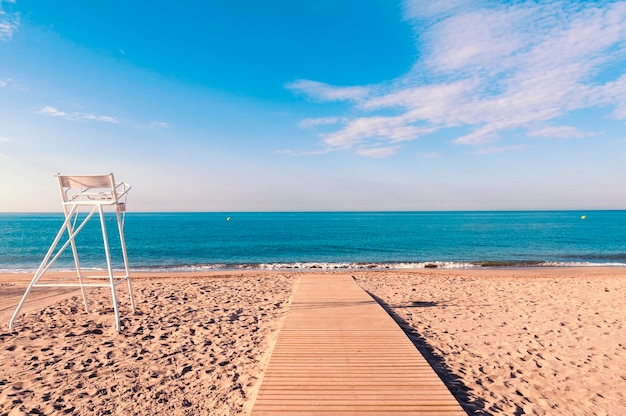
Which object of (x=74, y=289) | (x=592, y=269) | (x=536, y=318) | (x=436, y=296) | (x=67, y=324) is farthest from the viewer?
(x=592, y=269)

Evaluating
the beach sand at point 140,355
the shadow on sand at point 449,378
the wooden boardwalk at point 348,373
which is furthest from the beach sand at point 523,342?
the beach sand at point 140,355

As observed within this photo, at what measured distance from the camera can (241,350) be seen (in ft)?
23.9

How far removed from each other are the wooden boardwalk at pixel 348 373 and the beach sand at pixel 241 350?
0.60 meters

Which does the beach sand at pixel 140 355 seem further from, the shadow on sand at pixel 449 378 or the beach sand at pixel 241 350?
the shadow on sand at pixel 449 378

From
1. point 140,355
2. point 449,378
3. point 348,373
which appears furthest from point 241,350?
point 449,378

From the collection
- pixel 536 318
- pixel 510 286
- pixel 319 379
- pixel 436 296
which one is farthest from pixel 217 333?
pixel 510 286

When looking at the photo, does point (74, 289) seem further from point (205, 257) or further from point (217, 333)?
point (205, 257)

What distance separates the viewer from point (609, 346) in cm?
775

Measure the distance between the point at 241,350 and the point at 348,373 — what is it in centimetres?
295

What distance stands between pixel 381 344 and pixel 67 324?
29.4 feet

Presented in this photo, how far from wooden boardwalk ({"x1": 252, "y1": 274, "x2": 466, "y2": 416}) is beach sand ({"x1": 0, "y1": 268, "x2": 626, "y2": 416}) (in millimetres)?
603

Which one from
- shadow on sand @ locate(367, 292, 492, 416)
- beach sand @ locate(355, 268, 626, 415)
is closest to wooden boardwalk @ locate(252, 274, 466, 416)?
shadow on sand @ locate(367, 292, 492, 416)

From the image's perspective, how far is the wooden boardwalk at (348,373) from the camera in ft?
14.7

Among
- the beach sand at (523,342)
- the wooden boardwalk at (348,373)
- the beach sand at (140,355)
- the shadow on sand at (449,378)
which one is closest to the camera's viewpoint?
the wooden boardwalk at (348,373)
